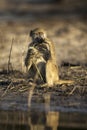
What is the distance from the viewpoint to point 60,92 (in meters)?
10.6

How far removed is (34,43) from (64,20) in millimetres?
10307

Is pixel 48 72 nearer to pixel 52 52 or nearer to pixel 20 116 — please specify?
pixel 52 52

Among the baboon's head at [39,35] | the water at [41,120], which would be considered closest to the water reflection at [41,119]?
the water at [41,120]

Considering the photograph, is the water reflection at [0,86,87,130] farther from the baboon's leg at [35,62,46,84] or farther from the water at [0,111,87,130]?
the baboon's leg at [35,62,46,84]

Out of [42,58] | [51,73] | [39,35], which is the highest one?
[39,35]

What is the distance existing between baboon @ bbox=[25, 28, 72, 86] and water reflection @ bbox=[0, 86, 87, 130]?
1.12 m

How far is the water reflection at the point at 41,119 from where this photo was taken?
27.6 ft

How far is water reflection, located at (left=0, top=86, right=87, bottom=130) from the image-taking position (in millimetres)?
8414

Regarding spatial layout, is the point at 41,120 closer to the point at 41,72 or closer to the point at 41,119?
the point at 41,119

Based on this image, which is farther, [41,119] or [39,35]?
[39,35]

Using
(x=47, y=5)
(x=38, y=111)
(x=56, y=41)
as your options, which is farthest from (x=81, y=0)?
(x=38, y=111)

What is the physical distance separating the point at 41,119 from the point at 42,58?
218cm

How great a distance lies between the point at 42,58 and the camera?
10.8 metres

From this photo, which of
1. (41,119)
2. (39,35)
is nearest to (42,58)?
(39,35)
